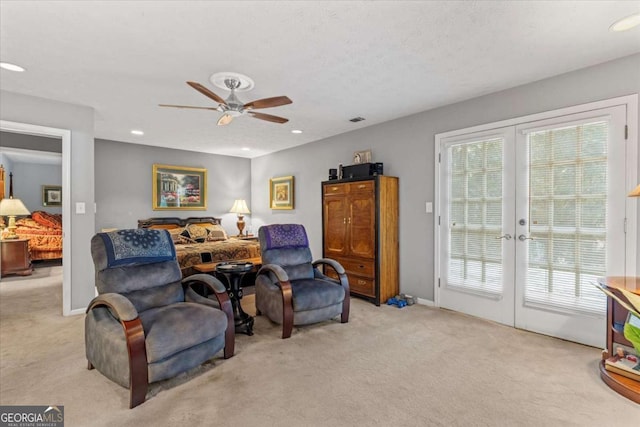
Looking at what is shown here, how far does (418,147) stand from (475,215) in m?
1.14

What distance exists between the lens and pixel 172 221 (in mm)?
6070

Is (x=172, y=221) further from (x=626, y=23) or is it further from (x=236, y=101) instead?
(x=626, y=23)

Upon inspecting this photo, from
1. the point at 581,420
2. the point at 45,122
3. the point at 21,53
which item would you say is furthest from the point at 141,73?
the point at 581,420

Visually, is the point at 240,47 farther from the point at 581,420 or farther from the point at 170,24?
the point at 581,420

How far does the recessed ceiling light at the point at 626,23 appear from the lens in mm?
2039

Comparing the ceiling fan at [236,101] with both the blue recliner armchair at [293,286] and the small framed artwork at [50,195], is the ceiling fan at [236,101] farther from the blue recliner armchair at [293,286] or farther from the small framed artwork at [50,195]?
the small framed artwork at [50,195]

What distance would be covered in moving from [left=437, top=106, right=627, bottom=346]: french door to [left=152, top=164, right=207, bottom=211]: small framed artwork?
4.88m

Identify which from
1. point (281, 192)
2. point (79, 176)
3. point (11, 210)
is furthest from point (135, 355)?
point (11, 210)

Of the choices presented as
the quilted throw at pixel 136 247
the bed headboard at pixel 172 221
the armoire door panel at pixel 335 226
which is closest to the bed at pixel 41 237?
the bed headboard at pixel 172 221

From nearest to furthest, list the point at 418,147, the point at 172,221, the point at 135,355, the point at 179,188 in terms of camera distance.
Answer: the point at 135,355 < the point at 418,147 < the point at 172,221 < the point at 179,188

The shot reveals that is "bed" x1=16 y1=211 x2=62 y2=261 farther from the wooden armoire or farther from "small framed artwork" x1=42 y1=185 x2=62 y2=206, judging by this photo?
the wooden armoire

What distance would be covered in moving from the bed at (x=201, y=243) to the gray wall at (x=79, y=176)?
1.03 meters

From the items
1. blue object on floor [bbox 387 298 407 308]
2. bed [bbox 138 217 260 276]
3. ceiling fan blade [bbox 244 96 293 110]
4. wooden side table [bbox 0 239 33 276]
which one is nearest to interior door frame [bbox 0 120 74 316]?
bed [bbox 138 217 260 276]

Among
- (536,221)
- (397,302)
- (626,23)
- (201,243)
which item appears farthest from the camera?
(201,243)
